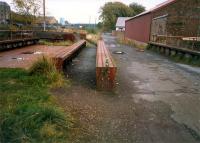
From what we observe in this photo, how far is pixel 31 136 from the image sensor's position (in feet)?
12.0

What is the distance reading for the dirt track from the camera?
3.96 m

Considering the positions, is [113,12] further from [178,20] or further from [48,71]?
[48,71]

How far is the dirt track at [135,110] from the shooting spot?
3959 mm

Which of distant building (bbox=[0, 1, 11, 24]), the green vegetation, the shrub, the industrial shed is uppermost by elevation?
the green vegetation

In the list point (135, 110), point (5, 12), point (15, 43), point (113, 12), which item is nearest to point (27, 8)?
point (5, 12)

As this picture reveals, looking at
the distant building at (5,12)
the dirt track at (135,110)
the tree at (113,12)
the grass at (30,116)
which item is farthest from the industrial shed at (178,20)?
the tree at (113,12)

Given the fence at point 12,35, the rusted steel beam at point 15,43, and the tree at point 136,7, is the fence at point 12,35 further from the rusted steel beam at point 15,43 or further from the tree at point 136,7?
the tree at point 136,7

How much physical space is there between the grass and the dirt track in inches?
11.5

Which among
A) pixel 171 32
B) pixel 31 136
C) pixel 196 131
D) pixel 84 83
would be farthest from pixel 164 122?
pixel 171 32

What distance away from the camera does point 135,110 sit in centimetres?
507

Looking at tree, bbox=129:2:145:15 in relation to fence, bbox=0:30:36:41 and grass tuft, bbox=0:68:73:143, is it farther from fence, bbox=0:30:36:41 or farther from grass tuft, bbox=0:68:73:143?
grass tuft, bbox=0:68:73:143

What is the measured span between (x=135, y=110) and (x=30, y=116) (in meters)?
2.12

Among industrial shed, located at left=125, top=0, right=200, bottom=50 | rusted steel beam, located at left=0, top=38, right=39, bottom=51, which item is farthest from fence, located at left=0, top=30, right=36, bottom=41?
A: industrial shed, located at left=125, top=0, right=200, bottom=50

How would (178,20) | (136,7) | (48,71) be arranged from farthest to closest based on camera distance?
(136,7), (178,20), (48,71)
